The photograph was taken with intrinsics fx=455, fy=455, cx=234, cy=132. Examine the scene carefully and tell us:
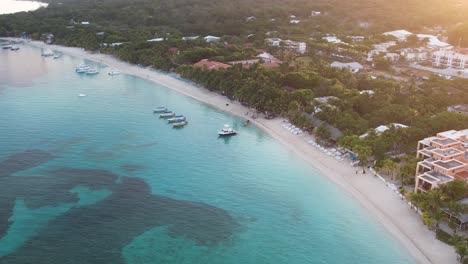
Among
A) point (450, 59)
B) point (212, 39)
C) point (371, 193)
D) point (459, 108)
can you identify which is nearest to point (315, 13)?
point (212, 39)

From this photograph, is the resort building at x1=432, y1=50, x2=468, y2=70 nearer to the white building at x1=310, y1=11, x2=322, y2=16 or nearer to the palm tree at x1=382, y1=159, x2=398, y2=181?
the palm tree at x1=382, y1=159, x2=398, y2=181

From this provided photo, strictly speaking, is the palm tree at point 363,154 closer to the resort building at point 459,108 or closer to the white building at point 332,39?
the resort building at point 459,108

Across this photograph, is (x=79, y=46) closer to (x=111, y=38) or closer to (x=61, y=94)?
(x=111, y=38)

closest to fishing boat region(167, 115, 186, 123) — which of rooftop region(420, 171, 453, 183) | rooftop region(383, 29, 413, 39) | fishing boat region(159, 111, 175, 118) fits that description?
fishing boat region(159, 111, 175, 118)

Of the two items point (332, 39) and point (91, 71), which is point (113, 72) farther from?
point (332, 39)

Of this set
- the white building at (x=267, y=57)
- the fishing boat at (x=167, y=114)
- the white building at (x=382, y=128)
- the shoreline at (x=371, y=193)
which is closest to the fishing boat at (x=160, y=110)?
the fishing boat at (x=167, y=114)

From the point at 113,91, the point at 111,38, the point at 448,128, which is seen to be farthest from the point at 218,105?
the point at 111,38
